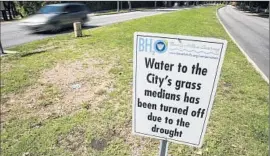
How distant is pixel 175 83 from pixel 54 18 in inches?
560

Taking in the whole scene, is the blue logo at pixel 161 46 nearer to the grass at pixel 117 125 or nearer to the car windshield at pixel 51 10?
the grass at pixel 117 125

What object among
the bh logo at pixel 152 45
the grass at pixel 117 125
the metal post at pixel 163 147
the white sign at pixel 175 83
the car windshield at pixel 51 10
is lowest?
the grass at pixel 117 125

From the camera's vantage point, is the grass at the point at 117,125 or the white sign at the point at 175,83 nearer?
the white sign at the point at 175,83

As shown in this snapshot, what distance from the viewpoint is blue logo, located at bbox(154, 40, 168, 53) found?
1.64m

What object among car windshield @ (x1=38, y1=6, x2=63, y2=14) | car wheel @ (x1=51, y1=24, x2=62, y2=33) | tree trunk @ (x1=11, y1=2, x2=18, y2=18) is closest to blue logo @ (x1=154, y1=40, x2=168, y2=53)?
car wheel @ (x1=51, y1=24, x2=62, y2=33)

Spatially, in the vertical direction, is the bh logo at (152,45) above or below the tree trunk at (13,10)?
above

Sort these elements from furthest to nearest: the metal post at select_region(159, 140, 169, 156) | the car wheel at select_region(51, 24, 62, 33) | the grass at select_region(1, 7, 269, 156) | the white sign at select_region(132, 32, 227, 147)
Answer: the car wheel at select_region(51, 24, 62, 33) → the grass at select_region(1, 7, 269, 156) → the metal post at select_region(159, 140, 169, 156) → the white sign at select_region(132, 32, 227, 147)

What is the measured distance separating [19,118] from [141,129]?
3248 mm

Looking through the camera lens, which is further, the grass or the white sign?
the grass

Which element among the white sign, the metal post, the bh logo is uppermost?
the bh logo

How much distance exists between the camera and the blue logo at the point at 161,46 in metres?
1.64

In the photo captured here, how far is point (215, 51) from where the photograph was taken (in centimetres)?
157

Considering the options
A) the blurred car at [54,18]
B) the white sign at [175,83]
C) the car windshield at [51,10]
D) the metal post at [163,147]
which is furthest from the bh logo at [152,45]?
the car windshield at [51,10]

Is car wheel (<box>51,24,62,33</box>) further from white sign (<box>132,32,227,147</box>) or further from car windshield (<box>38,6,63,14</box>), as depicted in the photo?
white sign (<box>132,32,227,147</box>)
